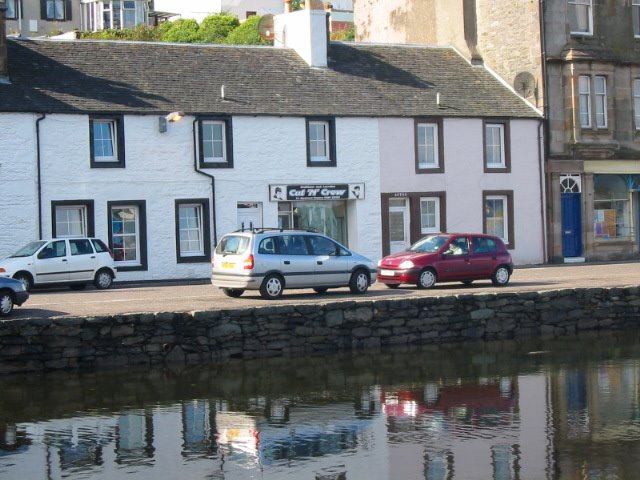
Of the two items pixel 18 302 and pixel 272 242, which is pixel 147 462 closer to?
pixel 18 302

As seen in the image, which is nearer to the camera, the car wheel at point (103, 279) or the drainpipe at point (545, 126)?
the car wheel at point (103, 279)

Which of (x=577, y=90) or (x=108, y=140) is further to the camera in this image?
(x=577, y=90)

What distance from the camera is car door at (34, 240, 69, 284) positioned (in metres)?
32.7

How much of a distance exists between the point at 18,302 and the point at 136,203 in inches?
490

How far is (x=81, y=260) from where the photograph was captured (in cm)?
3356

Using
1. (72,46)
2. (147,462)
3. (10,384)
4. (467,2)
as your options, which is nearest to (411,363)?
(10,384)

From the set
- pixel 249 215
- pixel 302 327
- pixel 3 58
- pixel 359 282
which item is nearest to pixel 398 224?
pixel 249 215

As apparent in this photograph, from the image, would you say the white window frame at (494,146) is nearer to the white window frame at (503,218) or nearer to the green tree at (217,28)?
the white window frame at (503,218)

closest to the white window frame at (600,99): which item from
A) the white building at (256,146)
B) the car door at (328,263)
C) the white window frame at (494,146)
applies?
the white building at (256,146)

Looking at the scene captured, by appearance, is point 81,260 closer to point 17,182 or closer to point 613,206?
point 17,182

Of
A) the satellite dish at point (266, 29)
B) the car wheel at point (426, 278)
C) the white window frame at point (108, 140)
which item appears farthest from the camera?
the satellite dish at point (266, 29)

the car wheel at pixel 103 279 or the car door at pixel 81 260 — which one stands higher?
the car door at pixel 81 260

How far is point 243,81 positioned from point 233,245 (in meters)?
12.3

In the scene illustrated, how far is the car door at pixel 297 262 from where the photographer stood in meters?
28.9
